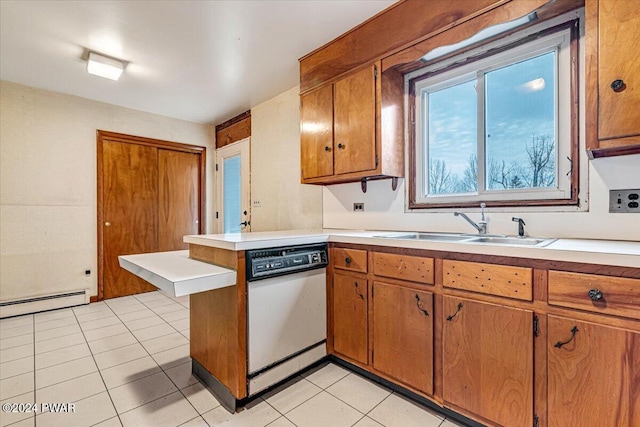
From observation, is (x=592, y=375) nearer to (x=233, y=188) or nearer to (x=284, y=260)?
(x=284, y=260)

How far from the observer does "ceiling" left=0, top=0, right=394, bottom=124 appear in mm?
2064

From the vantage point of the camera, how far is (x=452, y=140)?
2242 mm

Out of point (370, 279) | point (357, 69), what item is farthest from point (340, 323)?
point (357, 69)

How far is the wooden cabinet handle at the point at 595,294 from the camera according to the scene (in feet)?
3.65

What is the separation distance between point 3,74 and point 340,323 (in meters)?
4.12

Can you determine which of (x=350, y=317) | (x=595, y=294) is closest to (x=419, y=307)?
(x=350, y=317)

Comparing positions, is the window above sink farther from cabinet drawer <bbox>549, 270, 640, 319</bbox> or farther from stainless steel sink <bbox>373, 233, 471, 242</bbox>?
cabinet drawer <bbox>549, 270, 640, 319</bbox>

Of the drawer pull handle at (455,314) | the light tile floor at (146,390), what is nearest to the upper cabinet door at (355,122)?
the drawer pull handle at (455,314)

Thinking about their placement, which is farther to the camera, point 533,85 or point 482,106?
point 482,106

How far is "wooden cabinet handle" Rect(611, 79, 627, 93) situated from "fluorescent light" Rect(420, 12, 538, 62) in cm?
58

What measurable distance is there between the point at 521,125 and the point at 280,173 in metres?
2.43

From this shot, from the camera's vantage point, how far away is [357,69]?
2262mm

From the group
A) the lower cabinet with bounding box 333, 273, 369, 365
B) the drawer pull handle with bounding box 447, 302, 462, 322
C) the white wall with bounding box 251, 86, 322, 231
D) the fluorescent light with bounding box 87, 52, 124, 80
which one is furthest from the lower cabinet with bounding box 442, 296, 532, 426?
the fluorescent light with bounding box 87, 52, 124, 80

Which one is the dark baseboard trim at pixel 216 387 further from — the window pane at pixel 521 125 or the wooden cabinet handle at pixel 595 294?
the window pane at pixel 521 125
